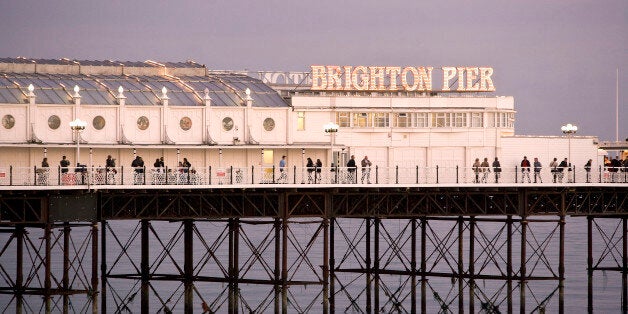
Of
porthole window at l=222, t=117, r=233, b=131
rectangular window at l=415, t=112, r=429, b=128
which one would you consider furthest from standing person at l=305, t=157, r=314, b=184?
rectangular window at l=415, t=112, r=429, b=128

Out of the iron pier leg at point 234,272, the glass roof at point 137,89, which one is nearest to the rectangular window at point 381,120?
the glass roof at point 137,89

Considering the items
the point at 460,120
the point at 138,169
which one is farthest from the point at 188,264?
the point at 460,120

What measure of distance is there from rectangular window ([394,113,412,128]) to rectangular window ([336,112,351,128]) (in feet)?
9.60

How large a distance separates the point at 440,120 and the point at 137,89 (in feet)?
65.9

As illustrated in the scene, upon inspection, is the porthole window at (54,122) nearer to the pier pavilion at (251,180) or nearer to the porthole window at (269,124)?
the pier pavilion at (251,180)

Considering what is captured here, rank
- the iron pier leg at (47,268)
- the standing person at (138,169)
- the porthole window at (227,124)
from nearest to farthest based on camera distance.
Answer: the iron pier leg at (47,268), the standing person at (138,169), the porthole window at (227,124)

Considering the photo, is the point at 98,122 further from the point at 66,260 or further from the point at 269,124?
the point at 66,260

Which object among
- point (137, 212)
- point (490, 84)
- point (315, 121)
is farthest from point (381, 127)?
point (137, 212)

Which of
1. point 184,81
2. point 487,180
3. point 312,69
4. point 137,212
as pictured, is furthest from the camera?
point 312,69

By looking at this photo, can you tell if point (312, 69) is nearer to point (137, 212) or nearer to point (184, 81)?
point (184, 81)

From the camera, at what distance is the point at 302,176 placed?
3514 inches

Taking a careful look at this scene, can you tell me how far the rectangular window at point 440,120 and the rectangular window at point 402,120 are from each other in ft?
5.32

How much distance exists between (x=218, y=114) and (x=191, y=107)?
1701 millimetres

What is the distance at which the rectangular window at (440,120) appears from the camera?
103188mm
